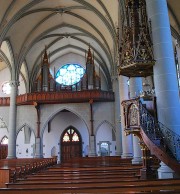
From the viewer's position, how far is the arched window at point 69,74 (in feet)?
86.2

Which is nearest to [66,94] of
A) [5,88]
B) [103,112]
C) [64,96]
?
[64,96]

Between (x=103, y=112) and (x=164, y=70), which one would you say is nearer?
(x=164, y=70)

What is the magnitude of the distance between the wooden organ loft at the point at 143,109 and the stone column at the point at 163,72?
0.71 ft

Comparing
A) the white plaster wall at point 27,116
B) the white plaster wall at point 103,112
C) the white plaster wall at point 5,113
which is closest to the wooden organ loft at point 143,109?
the white plaster wall at point 103,112

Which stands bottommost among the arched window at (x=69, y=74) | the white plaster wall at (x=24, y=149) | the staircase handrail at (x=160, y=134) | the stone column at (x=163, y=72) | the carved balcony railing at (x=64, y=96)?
the white plaster wall at (x=24, y=149)

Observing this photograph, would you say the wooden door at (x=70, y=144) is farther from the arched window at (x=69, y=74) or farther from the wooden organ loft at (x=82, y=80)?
the wooden organ loft at (x=82, y=80)

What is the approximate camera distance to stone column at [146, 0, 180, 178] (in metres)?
6.60

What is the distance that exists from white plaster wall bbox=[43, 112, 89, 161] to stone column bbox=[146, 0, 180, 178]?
19.9 meters

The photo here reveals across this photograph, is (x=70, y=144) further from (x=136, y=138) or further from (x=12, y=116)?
(x=136, y=138)

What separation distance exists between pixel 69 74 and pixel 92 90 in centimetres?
658

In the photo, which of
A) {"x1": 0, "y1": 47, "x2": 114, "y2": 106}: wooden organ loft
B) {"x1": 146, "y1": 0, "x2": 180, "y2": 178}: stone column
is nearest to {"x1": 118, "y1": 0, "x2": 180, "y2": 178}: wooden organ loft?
{"x1": 146, "y1": 0, "x2": 180, "y2": 178}: stone column

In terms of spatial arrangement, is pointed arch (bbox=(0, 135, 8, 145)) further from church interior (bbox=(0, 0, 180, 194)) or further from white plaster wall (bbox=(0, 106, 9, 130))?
white plaster wall (bbox=(0, 106, 9, 130))

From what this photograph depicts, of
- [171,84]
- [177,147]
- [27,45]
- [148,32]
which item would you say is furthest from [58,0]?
[177,147]

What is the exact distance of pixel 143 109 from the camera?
693 cm
